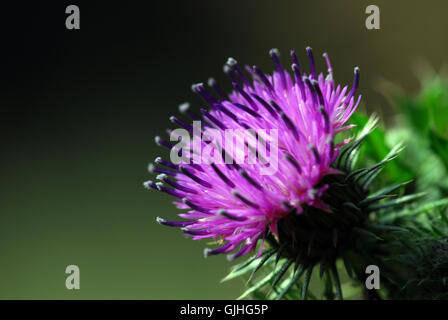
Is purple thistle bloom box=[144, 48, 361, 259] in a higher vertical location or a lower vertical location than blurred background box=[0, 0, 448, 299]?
lower

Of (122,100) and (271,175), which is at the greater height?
(122,100)

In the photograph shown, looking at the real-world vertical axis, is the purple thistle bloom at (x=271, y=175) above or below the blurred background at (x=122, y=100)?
below

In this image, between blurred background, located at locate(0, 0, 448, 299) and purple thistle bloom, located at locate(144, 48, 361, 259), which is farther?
blurred background, located at locate(0, 0, 448, 299)

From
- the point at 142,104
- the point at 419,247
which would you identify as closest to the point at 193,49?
the point at 142,104

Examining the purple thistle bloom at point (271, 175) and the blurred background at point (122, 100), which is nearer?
the purple thistle bloom at point (271, 175)
